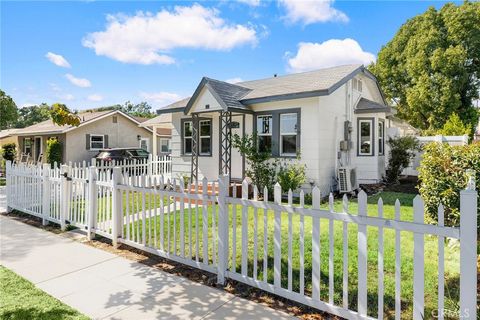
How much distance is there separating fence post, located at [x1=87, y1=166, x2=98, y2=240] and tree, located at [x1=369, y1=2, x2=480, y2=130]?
2411cm

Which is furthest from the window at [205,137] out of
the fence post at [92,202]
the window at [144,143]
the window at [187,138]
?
the window at [144,143]

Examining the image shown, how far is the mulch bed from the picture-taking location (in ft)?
10.5

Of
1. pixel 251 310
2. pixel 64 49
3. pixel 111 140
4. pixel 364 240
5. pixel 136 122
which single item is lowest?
pixel 251 310

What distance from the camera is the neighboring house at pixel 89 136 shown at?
2219cm

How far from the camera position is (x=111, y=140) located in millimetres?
24578

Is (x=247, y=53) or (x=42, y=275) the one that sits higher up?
(x=247, y=53)

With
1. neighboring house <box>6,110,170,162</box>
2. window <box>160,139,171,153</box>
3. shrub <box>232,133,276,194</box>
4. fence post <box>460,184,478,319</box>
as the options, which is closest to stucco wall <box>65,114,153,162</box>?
neighboring house <box>6,110,170,162</box>

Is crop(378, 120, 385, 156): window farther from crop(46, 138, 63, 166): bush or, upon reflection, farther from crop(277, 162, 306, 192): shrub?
crop(46, 138, 63, 166): bush

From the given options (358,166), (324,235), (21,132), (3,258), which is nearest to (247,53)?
(358,166)

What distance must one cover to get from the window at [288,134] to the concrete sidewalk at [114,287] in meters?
7.03

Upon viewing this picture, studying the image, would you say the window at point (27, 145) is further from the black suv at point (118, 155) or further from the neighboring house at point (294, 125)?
the neighboring house at point (294, 125)

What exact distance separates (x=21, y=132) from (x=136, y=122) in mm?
10225

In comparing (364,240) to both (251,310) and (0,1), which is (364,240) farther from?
(0,1)

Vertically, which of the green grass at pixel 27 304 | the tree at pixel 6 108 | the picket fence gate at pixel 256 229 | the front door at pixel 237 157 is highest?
the tree at pixel 6 108
